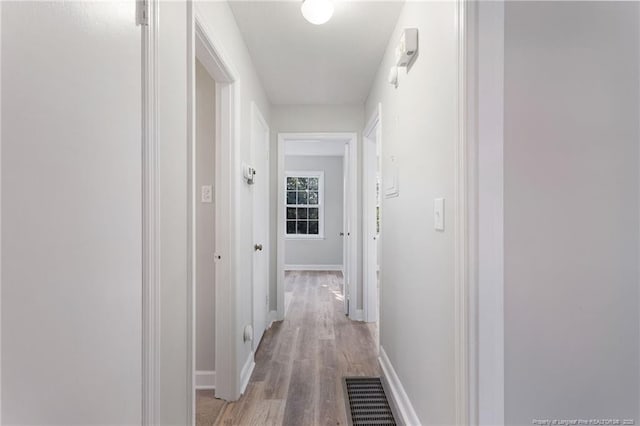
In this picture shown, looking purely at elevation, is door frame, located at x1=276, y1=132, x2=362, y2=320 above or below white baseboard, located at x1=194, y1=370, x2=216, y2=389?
above

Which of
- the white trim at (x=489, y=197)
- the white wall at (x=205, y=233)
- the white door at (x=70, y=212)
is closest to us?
the white door at (x=70, y=212)

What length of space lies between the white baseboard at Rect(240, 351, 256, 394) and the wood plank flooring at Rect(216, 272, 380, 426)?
37 mm

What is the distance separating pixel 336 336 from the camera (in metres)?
3.15

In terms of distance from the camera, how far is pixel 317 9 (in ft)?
5.91

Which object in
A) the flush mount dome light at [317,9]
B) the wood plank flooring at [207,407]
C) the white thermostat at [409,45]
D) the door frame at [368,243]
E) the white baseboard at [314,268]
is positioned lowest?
the wood plank flooring at [207,407]

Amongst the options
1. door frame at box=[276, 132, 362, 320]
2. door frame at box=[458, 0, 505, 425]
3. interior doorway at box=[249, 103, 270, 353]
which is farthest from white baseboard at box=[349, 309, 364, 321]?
door frame at box=[458, 0, 505, 425]

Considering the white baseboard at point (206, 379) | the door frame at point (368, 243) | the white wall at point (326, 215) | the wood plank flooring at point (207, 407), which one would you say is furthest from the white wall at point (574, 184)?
the white wall at point (326, 215)

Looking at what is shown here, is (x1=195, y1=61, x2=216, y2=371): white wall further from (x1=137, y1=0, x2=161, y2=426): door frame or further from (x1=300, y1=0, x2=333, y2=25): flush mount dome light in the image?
(x1=137, y1=0, x2=161, y2=426): door frame

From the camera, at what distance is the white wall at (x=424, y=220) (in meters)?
1.25

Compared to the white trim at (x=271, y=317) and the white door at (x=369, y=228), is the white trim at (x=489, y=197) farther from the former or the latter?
the white trim at (x=271, y=317)

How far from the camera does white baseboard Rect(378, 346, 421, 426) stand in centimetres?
170

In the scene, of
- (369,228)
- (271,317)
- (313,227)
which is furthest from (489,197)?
(313,227)

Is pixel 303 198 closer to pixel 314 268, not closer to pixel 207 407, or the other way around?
pixel 314 268

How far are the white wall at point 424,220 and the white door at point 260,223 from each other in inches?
42.7
